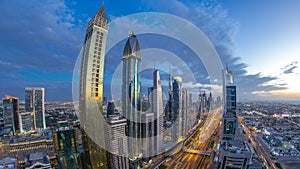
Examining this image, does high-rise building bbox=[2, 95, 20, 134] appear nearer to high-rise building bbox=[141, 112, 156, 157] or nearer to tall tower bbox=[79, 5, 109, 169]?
high-rise building bbox=[141, 112, 156, 157]

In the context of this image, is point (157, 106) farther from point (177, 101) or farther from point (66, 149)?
point (66, 149)

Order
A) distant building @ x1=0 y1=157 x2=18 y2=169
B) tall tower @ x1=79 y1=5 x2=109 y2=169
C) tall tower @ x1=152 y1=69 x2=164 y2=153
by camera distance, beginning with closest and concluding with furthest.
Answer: tall tower @ x1=79 y1=5 x2=109 y2=169 → distant building @ x1=0 y1=157 x2=18 y2=169 → tall tower @ x1=152 y1=69 x2=164 y2=153

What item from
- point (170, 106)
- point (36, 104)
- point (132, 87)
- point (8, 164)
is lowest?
point (8, 164)

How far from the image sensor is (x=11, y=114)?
11.4 meters

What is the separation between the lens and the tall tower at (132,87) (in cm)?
838

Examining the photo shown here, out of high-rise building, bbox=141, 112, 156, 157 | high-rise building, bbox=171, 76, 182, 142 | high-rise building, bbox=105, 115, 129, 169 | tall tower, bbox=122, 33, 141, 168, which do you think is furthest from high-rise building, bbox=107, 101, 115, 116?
high-rise building, bbox=171, 76, 182, 142

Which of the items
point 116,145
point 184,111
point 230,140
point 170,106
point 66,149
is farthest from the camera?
point 170,106

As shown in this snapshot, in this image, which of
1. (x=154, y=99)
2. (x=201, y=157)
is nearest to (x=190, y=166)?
(x=201, y=157)

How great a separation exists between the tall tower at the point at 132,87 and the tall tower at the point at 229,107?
5.50 metres

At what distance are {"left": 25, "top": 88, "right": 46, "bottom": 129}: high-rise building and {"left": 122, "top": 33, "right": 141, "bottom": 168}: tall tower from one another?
913 centimetres

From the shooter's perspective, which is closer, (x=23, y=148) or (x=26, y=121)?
(x=23, y=148)

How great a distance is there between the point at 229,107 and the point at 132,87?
266 inches

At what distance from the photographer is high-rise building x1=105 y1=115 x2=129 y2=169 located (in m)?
5.23

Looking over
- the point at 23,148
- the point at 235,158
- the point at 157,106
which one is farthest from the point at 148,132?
the point at 23,148
